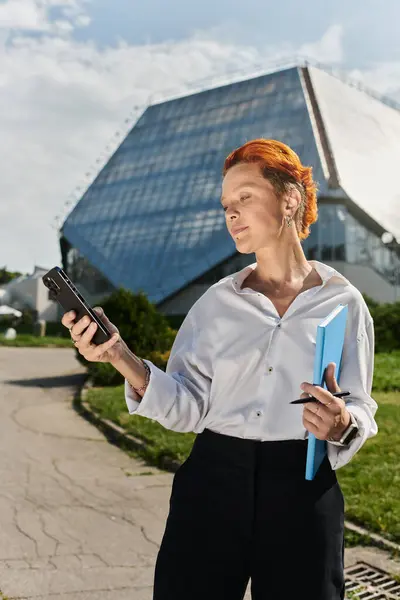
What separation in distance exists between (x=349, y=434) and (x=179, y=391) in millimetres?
510

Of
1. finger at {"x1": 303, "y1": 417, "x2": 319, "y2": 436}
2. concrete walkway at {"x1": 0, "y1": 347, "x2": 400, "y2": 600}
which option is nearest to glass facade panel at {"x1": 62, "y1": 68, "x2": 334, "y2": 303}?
concrete walkway at {"x1": 0, "y1": 347, "x2": 400, "y2": 600}

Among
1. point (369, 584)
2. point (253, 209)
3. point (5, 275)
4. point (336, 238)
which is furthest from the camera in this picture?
point (5, 275)

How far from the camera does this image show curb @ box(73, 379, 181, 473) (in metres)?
7.65

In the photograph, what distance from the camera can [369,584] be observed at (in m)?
4.36

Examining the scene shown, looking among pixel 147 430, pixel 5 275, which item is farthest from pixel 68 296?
pixel 5 275

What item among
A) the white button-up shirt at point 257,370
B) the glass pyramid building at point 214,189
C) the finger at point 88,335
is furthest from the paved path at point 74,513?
the glass pyramid building at point 214,189

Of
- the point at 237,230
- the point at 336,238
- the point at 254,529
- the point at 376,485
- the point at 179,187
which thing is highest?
the point at 179,187

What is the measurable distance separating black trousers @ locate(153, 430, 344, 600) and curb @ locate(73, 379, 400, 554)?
3.16 m

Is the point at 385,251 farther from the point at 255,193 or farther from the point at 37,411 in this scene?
the point at 255,193

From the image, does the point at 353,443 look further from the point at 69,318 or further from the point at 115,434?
the point at 115,434

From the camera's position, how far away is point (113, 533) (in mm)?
5410

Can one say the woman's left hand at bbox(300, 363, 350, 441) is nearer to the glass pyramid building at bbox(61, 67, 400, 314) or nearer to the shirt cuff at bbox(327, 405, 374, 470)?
the shirt cuff at bbox(327, 405, 374, 470)

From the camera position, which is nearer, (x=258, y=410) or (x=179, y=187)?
(x=258, y=410)

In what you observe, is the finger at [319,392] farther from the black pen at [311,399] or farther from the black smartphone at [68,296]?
the black smartphone at [68,296]
